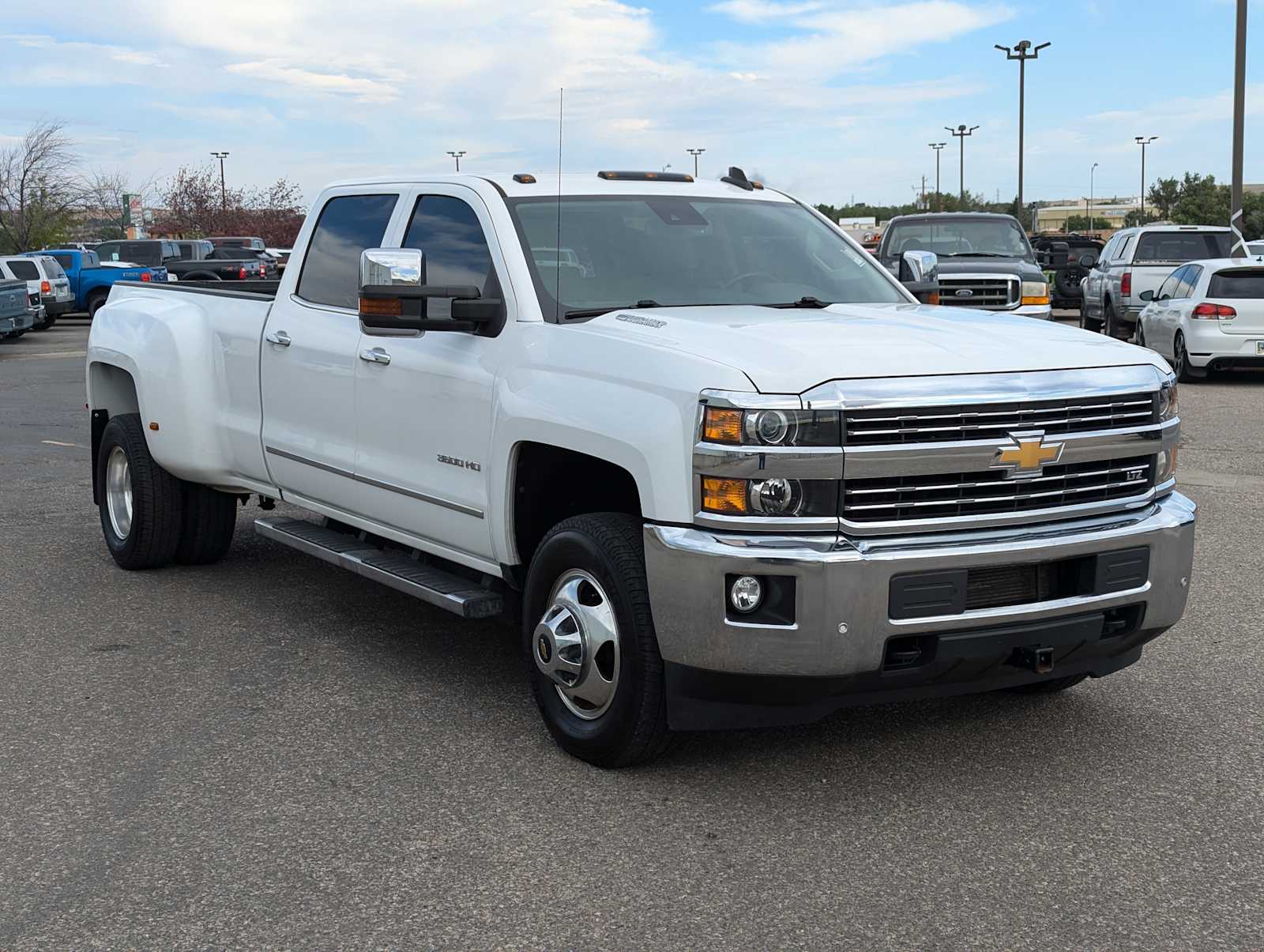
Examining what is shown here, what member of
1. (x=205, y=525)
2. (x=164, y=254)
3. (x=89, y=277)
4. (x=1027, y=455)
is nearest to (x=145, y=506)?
(x=205, y=525)

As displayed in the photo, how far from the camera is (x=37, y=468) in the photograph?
11.6m

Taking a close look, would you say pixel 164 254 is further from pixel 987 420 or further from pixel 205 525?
pixel 987 420

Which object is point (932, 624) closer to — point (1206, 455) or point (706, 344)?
point (706, 344)

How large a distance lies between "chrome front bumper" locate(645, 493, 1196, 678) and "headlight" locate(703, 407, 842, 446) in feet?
0.88

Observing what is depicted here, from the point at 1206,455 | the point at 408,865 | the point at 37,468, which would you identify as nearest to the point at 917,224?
the point at 1206,455

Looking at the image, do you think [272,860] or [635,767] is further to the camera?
[635,767]

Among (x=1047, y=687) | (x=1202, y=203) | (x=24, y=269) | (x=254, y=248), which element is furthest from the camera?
(x=1202, y=203)

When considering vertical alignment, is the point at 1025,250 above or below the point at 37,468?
above

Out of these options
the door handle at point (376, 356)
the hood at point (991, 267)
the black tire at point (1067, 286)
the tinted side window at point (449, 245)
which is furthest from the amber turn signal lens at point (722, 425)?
the black tire at point (1067, 286)

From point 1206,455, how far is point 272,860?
31.3ft

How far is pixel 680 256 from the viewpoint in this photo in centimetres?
560

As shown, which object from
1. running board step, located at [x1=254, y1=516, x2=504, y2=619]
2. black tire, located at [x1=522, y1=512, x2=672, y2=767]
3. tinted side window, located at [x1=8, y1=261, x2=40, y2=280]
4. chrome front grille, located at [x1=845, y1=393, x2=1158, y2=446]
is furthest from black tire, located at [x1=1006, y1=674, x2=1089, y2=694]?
tinted side window, located at [x1=8, y1=261, x2=40, y2=280]

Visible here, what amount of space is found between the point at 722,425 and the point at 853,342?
23.4 inches

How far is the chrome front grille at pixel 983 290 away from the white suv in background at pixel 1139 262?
6278mm
